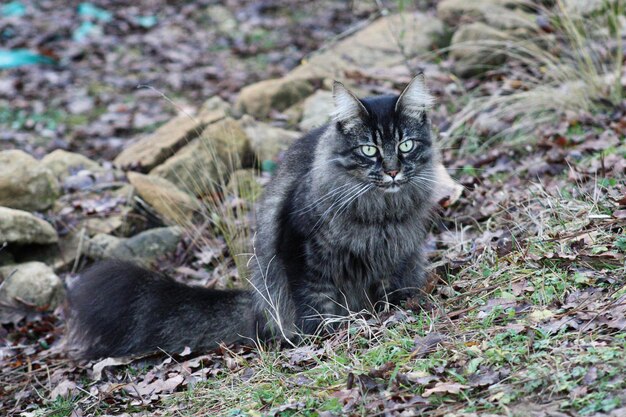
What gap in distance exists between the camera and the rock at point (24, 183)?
6.70m

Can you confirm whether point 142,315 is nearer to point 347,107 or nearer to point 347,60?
point 347,107

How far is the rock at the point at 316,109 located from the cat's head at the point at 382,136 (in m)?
3.31

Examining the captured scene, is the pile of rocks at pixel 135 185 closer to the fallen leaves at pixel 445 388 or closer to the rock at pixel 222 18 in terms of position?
the fallen leaves at pixel 445 388

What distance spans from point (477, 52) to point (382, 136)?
4315 millimetres

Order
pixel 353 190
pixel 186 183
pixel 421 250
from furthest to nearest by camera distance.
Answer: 1. pixel 186 183
2. pixel 421 250
3. pixel 353 190

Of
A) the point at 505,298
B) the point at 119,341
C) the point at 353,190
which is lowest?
the point at 119,341

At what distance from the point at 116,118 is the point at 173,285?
17.5 feet

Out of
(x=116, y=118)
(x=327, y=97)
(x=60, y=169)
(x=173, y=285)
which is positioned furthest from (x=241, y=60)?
(x=173, y=285)

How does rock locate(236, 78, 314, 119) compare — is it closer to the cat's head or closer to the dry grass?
the dry grass

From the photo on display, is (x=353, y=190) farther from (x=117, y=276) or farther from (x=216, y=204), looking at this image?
(x=216, y=204)

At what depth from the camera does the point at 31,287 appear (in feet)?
20.4

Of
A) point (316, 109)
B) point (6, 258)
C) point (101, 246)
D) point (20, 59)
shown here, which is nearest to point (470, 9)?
point (316, 109)

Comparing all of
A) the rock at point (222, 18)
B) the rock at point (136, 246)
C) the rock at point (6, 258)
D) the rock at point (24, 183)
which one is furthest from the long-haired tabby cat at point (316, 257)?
the rock at point (222, 18)

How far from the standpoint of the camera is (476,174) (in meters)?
6.82
